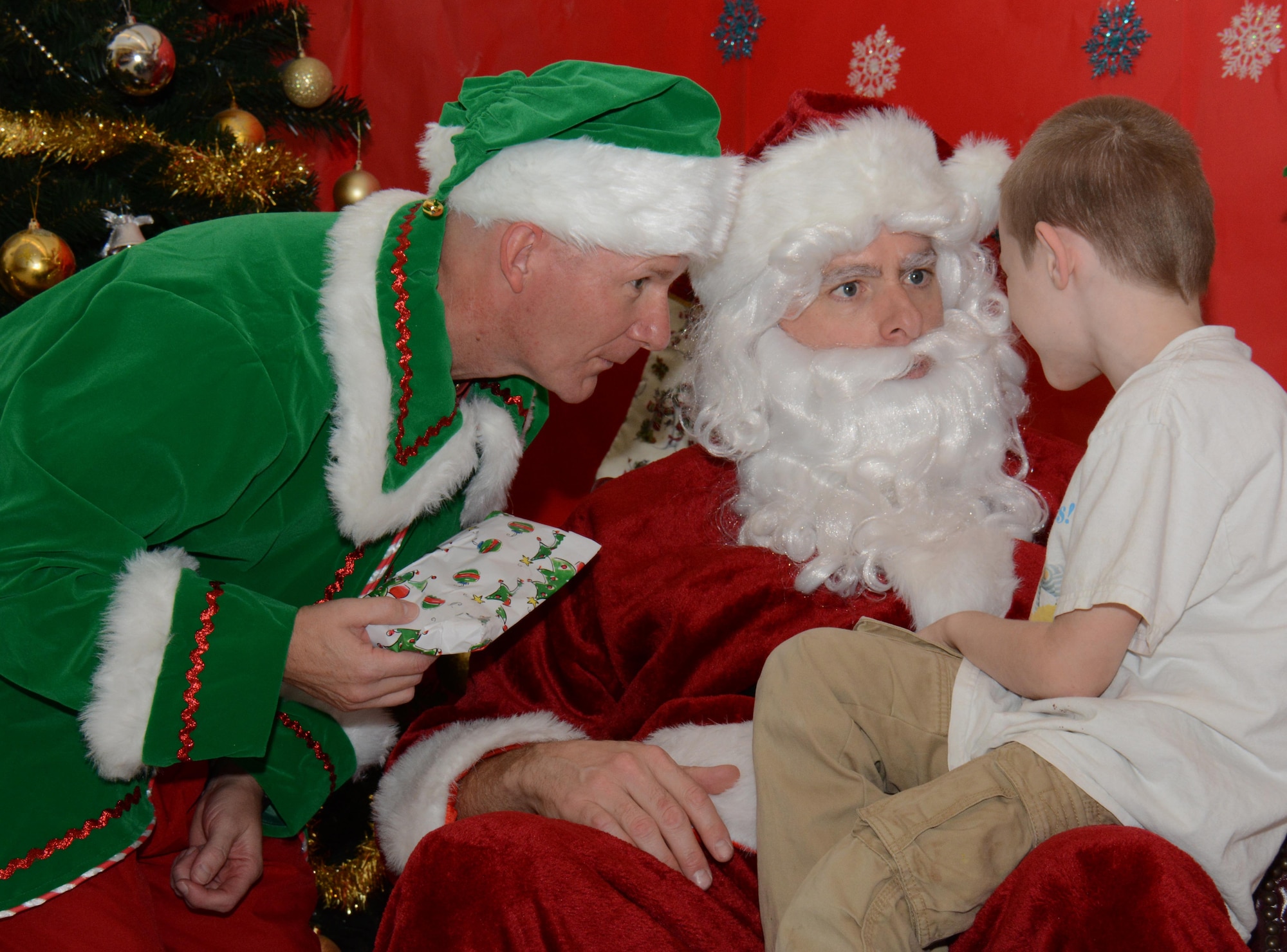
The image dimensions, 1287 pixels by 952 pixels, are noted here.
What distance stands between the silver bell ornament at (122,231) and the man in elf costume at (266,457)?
23.2 inches

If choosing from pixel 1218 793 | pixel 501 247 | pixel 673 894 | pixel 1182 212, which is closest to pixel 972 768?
pixel 1218 793

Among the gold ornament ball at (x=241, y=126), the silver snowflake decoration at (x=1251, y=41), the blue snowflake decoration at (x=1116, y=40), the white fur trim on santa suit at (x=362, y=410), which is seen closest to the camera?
the white fur trim on santa suit at (x=362, y=410)

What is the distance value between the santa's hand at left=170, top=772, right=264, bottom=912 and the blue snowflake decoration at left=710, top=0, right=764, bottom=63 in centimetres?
245

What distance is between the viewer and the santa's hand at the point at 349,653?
1634mm

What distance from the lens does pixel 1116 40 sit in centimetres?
250

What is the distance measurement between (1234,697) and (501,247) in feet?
4.40

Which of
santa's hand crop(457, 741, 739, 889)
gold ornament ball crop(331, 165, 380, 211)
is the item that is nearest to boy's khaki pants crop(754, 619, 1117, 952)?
santa's hand crop(457, 741, 739, 889)

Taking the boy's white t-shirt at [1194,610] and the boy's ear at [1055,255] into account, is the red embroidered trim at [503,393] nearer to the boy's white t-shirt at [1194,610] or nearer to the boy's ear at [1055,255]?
the boy's ear at [1055,255]

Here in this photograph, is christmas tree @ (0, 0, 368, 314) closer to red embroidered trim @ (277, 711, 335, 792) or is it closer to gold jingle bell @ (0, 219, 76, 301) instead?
gold jingle bell @ (0, 219, 76, 301)

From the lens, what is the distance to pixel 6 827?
161 centimetres

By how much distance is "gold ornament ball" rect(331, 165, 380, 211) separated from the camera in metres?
2.98

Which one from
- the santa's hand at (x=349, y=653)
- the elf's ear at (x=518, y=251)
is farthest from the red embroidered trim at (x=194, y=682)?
the elf's ear at (x=518, y=251)

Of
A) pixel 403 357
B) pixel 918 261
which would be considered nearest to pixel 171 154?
pixel 403 357

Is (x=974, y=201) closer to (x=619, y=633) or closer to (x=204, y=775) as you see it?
(x=619, y=633)
